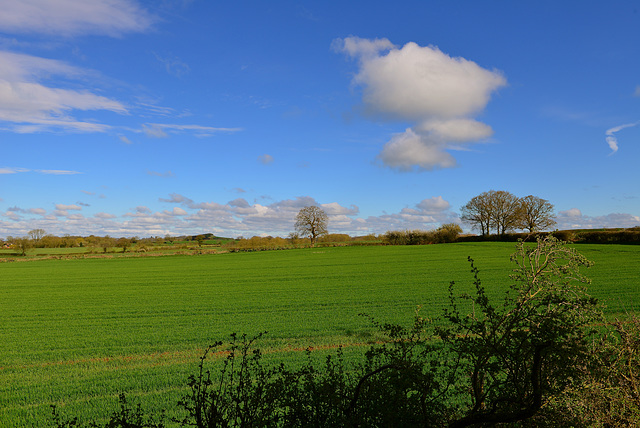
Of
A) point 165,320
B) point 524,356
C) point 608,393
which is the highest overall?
point 524,356

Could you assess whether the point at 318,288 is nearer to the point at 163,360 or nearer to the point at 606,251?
the point at 163,360

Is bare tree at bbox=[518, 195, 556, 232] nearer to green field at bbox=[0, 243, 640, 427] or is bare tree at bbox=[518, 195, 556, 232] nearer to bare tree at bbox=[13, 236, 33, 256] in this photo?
green field at bbox=[0, 243, 640, 427]

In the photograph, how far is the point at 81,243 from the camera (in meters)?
108

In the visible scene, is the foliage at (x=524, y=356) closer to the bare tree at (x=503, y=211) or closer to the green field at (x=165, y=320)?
the green field at (x=165, y=320)

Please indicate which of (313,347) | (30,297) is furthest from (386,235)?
(313,347)

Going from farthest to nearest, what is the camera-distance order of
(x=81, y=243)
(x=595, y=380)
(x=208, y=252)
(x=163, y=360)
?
1. (x=81, y=243)
2. (x=208, y=252)
3. (x=163, y=360)
4. (x=595, y=380)

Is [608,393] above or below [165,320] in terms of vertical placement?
above

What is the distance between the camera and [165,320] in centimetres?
1645

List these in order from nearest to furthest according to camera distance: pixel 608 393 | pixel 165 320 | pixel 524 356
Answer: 1. pixel 524 356
2. pixel 608 393
3. pixel 165 320

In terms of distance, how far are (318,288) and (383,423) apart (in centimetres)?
2196

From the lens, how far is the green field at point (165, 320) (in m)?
8.66

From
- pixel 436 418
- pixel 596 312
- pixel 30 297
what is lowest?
pixel 30 297

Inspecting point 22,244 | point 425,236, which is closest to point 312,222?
point 425,236

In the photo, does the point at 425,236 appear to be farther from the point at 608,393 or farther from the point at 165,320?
the point at 608,393
